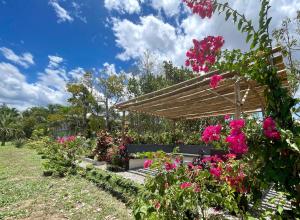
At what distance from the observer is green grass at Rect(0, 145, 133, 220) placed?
15.1 ft

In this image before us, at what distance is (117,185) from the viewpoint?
6023 mm

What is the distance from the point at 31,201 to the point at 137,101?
4.98 meters

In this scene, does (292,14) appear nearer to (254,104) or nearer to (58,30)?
(254,104)

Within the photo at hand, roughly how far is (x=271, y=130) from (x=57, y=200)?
16.8 ft

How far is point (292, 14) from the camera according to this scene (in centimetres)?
1297

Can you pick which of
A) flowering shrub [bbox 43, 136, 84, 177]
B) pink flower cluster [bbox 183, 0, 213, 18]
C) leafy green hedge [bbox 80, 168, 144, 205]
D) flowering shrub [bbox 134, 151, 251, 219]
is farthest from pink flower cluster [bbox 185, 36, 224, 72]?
flowering shrub [bbox 43, 136, 84, 177]

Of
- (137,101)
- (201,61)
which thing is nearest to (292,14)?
(137,101)

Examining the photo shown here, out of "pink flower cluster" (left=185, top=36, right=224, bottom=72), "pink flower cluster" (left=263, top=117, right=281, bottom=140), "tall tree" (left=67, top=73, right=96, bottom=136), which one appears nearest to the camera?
"pink flower cluster" (left=263, top=117, right=281, bottom=140)

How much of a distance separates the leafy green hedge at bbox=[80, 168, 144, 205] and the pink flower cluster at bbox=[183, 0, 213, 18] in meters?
3.25

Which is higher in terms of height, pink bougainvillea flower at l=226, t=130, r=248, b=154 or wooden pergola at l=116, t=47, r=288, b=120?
wooden pergola at l=116, t=47, r=288, b=120

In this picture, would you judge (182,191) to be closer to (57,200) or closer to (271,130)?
(271,130)

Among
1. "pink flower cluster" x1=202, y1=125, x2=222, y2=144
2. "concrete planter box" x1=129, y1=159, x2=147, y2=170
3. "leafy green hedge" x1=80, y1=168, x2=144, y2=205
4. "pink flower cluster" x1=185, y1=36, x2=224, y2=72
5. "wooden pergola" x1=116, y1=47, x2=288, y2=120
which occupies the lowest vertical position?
"leafy green hedge" x1=80, y1=168, x2=144, y2=205

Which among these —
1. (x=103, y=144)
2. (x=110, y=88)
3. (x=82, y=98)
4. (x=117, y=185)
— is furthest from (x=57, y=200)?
(x=82, y=98)

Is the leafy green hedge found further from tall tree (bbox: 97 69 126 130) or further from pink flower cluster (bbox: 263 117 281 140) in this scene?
tall tree (bbox: 97 69 126 130)
